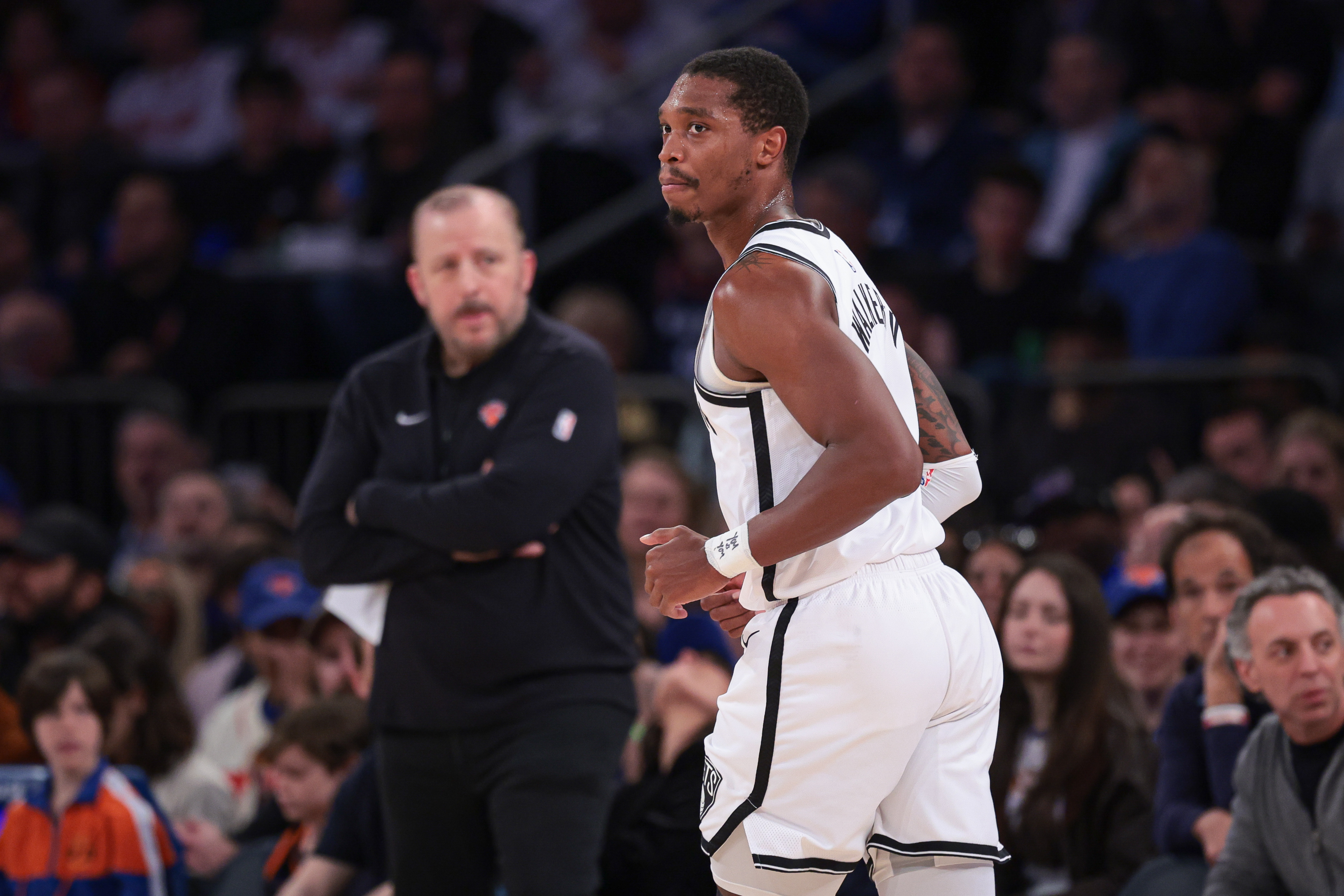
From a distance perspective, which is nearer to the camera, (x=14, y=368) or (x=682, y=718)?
(x=682, y=718)

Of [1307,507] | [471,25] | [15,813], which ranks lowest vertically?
[15,813]

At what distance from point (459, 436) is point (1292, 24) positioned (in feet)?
22.0

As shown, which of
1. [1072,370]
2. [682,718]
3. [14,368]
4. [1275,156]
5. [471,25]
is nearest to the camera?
[682,718]

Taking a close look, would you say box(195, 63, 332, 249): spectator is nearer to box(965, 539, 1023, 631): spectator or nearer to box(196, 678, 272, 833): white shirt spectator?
box(196, 678, 272, 833): white shirt spectator

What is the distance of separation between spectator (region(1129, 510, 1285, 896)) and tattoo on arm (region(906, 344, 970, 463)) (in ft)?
6.14

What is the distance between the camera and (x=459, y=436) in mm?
4465

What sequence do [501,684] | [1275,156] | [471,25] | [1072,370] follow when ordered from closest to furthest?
1. [501,684]
2. [1072,370]
3. [1275,156]
4. [471,25]

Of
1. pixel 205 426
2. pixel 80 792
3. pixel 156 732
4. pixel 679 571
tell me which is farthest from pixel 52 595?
pixel 679 571

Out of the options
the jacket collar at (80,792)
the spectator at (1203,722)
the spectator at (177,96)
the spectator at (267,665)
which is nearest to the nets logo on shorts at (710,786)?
the spectator at (1203,722)

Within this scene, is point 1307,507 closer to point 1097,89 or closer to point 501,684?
point 501,684

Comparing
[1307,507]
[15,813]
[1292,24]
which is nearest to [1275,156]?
[1292,24]

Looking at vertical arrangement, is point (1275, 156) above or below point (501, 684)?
above

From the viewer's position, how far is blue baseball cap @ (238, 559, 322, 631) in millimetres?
6945

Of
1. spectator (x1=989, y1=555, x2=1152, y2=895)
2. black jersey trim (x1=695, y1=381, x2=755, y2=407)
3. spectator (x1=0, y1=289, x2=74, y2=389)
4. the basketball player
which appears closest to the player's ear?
the basketball player
